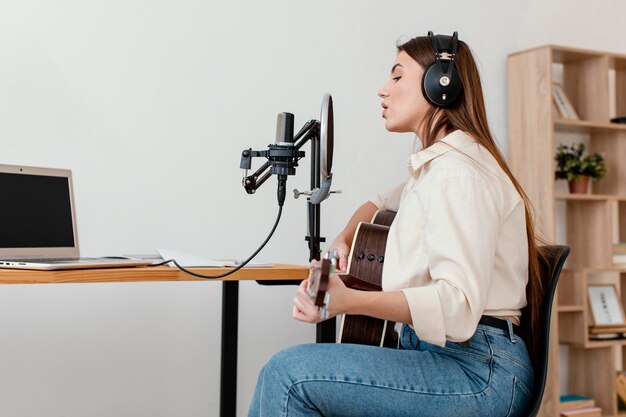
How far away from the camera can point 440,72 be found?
162 centimetres

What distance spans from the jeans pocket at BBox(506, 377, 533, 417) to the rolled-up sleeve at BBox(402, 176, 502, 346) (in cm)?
19

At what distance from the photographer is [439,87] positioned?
5.31 feet

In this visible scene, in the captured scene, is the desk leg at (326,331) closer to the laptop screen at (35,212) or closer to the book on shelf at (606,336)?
the laptop screen at (35,212)

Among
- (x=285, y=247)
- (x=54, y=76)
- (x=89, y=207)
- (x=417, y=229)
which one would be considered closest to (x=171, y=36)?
(x=54, y=76)

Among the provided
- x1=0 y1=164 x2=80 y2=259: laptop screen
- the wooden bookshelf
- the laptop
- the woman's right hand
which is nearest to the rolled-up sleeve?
the woman's right hand

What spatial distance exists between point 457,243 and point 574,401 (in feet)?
7.95

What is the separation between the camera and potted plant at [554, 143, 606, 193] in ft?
11.6

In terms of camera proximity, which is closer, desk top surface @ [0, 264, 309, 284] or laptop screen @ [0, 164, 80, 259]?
desk top surface @ [0, 264, 309, 284]

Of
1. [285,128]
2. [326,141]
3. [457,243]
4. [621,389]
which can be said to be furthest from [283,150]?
[621,389]

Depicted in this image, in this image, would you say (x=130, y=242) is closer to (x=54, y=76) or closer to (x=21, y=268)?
(x=54, y=76)

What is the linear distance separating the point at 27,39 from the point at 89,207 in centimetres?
59

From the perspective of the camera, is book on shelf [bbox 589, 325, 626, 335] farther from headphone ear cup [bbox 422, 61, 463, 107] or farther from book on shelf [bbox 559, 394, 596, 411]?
headphone ear cup [bbox 422, 61, 463, 107]

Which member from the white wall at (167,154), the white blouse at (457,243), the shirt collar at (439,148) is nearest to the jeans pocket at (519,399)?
the white blouse at (457,243)

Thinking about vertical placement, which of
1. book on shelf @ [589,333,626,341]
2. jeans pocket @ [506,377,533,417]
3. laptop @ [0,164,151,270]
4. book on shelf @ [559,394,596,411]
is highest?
laptop @ [0,164,151,270]
